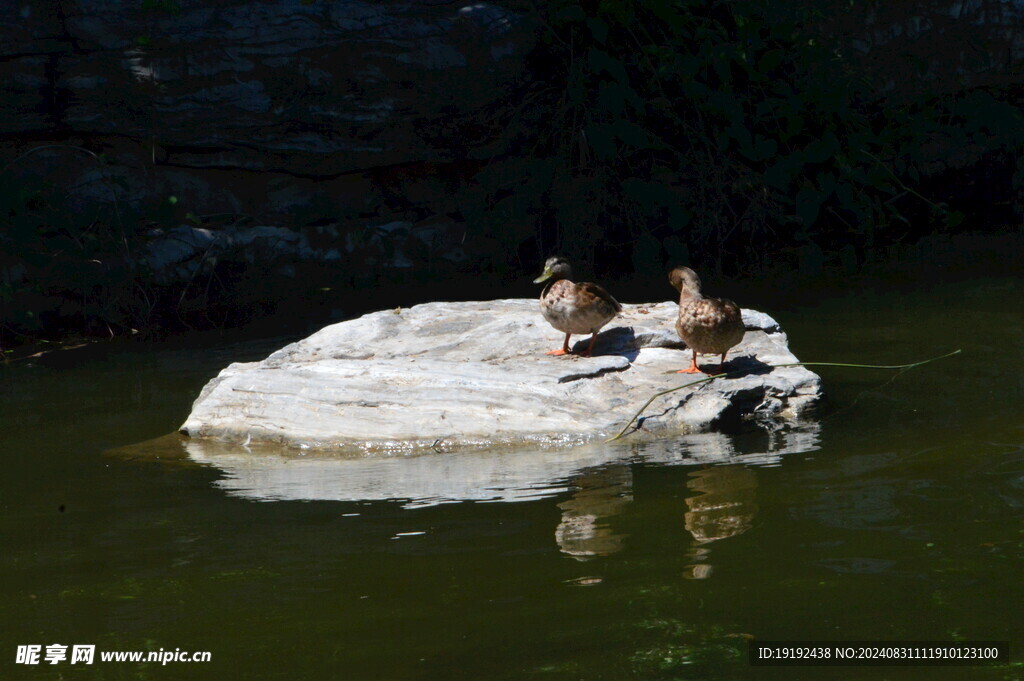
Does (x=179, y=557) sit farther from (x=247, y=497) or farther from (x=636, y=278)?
(x=636, y=278)

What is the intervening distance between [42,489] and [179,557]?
5.29ft

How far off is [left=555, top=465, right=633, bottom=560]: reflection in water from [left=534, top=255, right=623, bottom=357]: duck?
1561 millimetres

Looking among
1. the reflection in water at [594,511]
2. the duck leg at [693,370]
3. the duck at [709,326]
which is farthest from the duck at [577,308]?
the reflection in water at [594,511]

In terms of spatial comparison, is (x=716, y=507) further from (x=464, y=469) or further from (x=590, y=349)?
(x=590, y=349)

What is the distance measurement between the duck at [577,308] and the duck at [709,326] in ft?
1.67

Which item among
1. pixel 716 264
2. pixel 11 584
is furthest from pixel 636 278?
pixel 11 584

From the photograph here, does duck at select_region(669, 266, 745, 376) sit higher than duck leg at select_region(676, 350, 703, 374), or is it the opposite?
duck at select_region(669, 266, 745, 376)

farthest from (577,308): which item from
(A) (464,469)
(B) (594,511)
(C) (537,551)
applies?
(C) (537,551)

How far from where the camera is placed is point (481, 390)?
22.7 ft

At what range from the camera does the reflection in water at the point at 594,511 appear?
473cm

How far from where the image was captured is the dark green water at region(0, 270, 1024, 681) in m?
3.85

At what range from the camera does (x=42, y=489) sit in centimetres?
604

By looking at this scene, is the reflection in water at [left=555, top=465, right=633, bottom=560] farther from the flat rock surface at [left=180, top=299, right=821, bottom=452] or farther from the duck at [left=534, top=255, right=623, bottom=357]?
the duck at [left=534, top=255, right=623, bottom=357]

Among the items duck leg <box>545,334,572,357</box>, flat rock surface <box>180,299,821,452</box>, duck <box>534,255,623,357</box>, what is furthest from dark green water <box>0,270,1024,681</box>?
duck leg <box>545,334,572,357</box>
